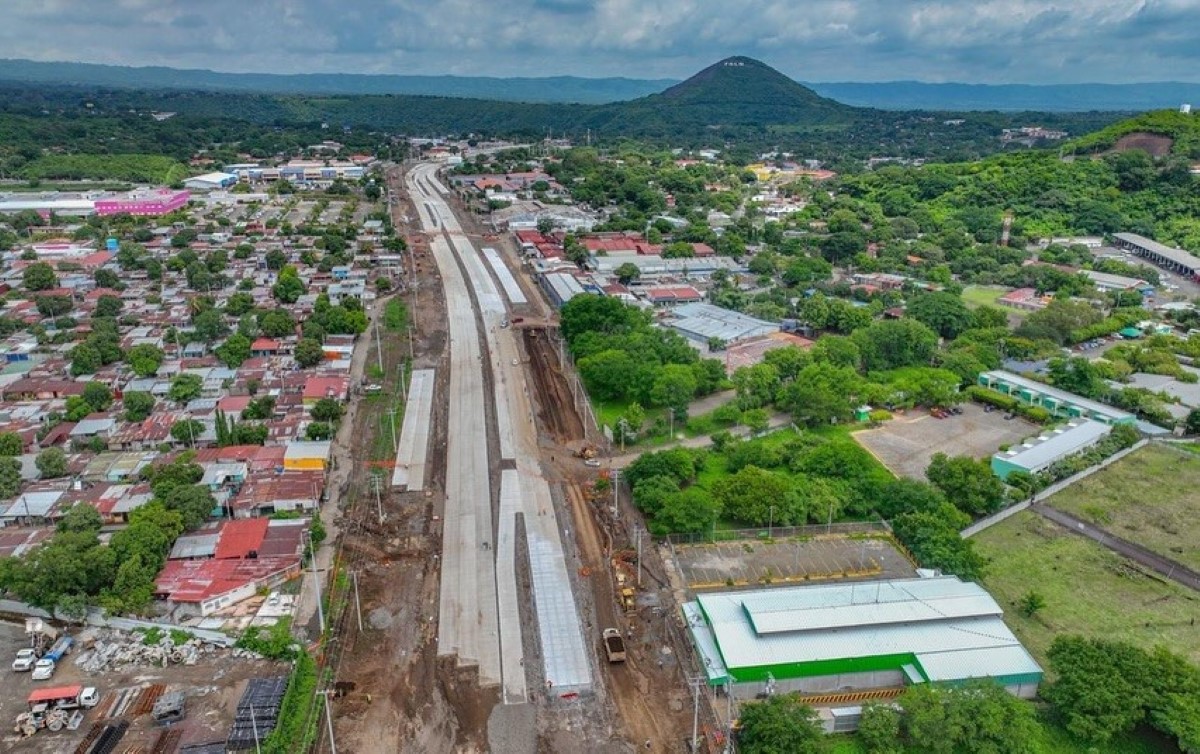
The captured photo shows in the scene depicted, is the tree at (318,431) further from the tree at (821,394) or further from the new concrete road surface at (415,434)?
the tree at (821,394)

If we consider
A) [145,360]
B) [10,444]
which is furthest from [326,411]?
[145,360]

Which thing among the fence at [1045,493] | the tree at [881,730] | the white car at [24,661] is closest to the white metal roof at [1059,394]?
the fence at [1045,493]

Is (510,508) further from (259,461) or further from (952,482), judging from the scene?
(952,482)

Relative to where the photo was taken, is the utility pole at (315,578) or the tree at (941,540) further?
the tree at (941,540)

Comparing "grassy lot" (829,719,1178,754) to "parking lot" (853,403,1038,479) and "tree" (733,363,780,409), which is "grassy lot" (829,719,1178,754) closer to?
"parking lot" (853,403,1038,479)

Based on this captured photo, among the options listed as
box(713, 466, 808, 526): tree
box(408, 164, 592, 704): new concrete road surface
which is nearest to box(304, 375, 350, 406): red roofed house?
box(408, 164, 592, 704): new concrete road surface

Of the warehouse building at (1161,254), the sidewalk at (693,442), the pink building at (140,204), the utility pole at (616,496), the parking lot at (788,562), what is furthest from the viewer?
the pink building at (140,204)
